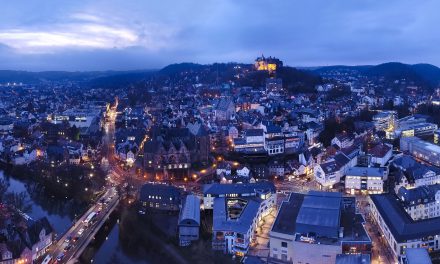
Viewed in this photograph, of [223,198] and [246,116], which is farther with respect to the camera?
[246,116]

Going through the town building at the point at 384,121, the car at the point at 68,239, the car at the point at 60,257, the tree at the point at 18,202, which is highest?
the town building at the point at 384,121

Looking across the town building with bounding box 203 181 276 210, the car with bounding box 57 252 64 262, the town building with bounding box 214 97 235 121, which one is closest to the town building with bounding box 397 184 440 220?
the town building with bounding box 203 181 276 210

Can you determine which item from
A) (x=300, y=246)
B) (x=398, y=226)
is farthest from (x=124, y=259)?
(x=398, y=226)

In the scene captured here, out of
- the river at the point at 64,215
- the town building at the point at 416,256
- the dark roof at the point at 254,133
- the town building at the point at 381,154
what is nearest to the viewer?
the town building at the point at 416,256

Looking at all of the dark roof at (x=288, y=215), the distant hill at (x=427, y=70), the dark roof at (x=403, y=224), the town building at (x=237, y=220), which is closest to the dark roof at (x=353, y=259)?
the dark roof at (x=403, y=224)

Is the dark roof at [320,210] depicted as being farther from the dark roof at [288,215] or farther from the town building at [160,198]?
the town building at [160,198]

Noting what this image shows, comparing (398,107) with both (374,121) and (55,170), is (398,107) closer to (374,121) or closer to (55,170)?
(374,121)
